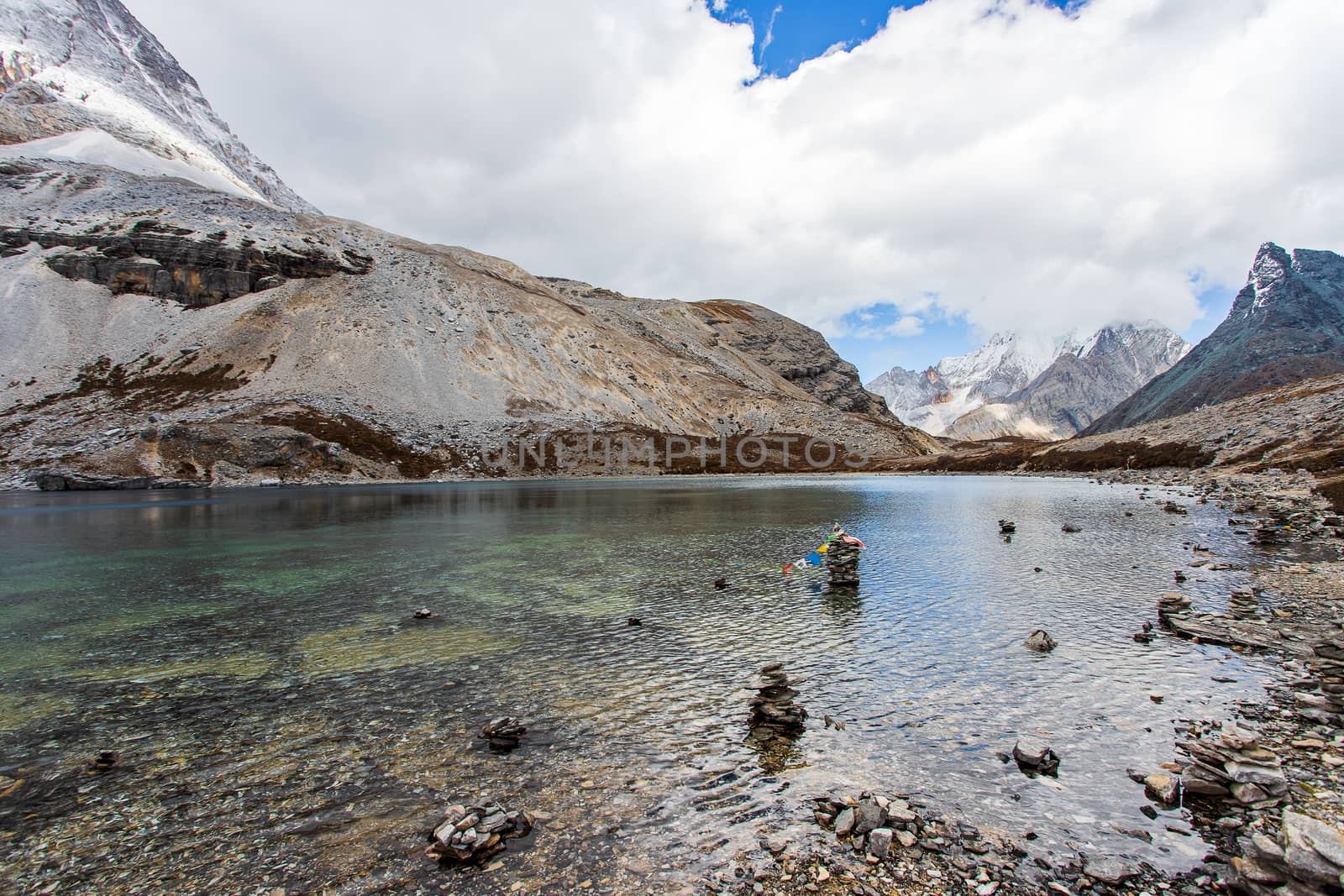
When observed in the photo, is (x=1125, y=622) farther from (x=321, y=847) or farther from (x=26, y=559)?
Result: (x=26, y=559)

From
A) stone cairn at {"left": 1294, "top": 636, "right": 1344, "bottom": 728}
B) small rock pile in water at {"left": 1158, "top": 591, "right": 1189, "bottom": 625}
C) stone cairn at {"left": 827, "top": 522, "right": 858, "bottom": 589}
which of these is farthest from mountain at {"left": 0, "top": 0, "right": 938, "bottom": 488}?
stone cairn at {"left": 1294, "top": 636, "right": 1344, "bottom": 728}

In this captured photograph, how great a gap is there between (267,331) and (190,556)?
140885 mm

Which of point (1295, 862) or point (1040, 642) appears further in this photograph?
point (1040, 642)

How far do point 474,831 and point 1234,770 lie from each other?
1316 centimetres

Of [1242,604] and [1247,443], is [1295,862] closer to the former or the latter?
[1242,604]

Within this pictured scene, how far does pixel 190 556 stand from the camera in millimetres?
37625

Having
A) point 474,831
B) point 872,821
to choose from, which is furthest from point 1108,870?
point 474,831

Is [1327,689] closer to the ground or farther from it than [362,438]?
closer to the ground

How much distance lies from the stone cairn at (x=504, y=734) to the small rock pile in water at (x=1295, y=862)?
11.8 m

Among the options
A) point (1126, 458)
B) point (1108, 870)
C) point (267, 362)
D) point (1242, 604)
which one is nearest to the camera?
point (1108, 870)

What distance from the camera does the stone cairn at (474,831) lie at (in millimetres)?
9141

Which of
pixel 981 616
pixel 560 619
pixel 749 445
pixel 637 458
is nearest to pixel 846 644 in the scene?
pixel 981 616

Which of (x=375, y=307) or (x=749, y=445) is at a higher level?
(x=375, y=307)

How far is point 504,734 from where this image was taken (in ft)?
42.3
